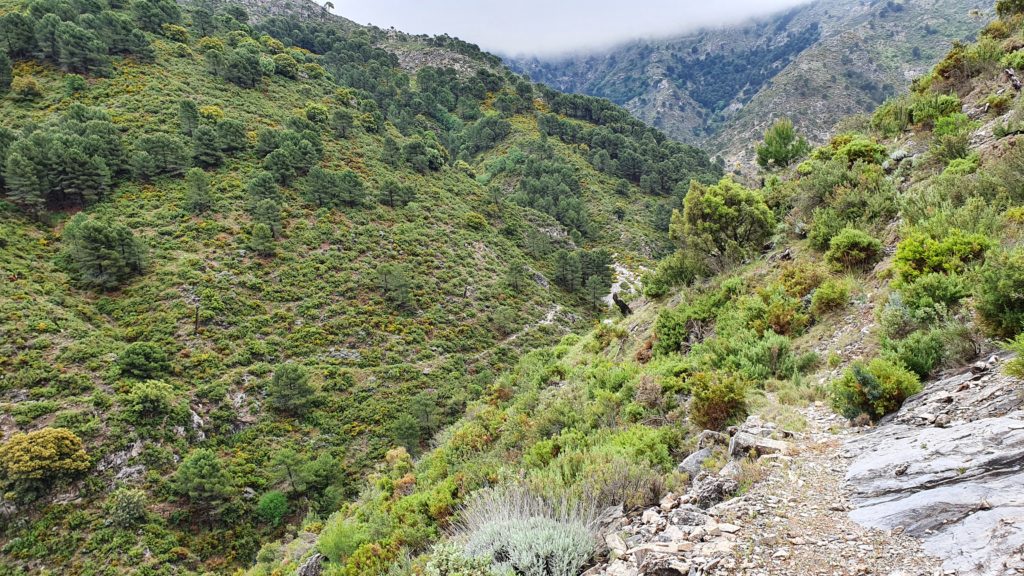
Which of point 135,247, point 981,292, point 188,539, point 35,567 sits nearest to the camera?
point 981,292

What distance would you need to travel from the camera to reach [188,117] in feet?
162

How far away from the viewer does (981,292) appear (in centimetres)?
565

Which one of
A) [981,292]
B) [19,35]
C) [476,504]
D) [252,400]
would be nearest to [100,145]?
[19,35]

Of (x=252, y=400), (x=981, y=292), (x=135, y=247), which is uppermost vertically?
(x=135, y=247)

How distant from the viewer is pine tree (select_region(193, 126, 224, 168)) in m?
47.2

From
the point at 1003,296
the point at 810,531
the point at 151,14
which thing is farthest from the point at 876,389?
the point at 151,14

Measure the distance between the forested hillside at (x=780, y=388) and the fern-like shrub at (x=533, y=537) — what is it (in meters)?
0.03

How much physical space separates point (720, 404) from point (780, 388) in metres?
1.28

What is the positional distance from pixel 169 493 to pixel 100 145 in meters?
37.7

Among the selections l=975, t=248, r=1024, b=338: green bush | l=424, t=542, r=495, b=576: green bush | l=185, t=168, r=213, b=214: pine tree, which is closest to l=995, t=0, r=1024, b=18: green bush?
l=975, t=248, r=1024, b=338: green bush

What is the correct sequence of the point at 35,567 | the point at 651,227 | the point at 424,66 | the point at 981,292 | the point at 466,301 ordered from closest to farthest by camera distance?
1. the point at 981,292
2. the point at 35,567
3. the point at 466,301
4. the point at 651,227
5. the point at 424,66

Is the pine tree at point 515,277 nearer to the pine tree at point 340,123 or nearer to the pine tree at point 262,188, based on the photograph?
the pine tree at point 262,188

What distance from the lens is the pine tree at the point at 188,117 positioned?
4890cm

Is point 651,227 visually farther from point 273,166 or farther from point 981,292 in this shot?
point 981,292
